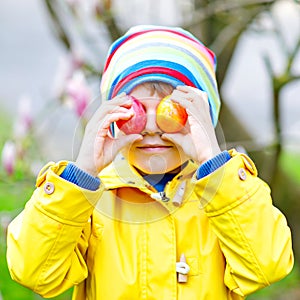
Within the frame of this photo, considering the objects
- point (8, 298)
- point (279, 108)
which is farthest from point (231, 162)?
point (8, 298)

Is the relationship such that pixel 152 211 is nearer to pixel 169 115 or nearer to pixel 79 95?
pixel 169 115

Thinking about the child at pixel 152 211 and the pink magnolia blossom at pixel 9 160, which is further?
the pink magnolia blossom at pixel 9 160

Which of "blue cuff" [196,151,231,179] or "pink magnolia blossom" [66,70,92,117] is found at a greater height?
"blue cuff" [196,151,231,179]

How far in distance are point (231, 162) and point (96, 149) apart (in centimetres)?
23

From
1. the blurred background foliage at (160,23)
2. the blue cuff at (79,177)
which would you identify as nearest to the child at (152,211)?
the blue cuff at (79,177)

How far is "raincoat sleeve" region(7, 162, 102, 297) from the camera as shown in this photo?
1228 mm

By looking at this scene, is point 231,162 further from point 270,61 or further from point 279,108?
point 279,108

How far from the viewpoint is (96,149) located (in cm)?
129

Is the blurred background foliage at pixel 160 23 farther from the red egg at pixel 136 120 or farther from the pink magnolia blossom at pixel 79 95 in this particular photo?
the red egg at pixel 136 120

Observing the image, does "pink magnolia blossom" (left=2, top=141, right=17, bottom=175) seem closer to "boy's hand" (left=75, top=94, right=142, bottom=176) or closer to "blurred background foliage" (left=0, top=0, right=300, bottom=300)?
"blurred background foliage" (left=0, top=0, right=300, bottom=300)

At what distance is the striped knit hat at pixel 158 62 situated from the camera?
51.3 inches

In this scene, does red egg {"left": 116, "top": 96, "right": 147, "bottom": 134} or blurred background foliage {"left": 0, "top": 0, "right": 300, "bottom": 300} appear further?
blurred background foliage {"left": 0, "top": 0, "right": 300, "bottom": 300}

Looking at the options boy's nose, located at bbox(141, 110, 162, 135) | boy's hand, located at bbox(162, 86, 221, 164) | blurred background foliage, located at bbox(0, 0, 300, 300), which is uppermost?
boy's nose, located at bbox(141, 110, 162, 135)

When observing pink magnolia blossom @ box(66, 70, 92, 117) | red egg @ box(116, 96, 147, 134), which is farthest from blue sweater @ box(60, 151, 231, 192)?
pink magnolia blossom @ box(66, 70, 92, 117)
